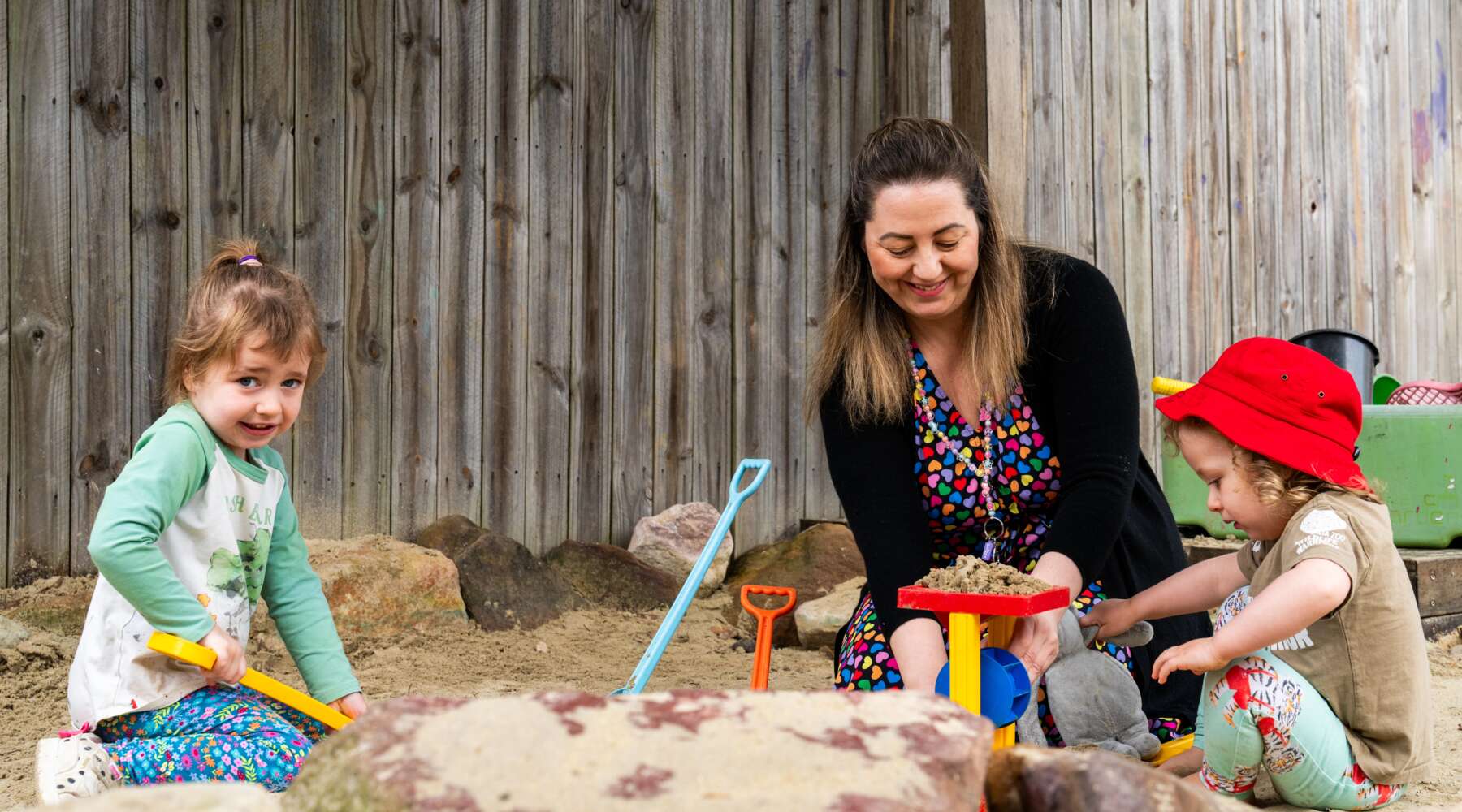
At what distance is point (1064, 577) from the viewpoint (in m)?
2.20

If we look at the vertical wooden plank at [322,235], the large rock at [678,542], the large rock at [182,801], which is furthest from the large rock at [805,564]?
the large rock at [182,801]

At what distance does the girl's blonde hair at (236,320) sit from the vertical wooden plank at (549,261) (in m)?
1.83

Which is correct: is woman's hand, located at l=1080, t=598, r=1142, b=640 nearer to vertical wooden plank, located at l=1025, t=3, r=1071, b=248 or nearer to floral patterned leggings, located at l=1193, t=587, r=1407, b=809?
floral patterned leggings, located at l=1193, t=587, r=1407, b=809

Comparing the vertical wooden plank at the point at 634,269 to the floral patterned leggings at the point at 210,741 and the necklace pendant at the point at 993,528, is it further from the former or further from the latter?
the floral patterned leggings at the point at 210,741

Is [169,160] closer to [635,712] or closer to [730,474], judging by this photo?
[730,474]

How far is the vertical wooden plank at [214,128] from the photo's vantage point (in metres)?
3.57

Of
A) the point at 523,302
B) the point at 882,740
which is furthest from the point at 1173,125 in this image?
the point at 882,740

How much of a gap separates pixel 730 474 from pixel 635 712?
10.8 ft

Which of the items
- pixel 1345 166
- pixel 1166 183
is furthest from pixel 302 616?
pixel 1345 166

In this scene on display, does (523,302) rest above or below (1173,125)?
below

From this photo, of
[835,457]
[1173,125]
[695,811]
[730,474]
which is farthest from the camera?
[1173,125]

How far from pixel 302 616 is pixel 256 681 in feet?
1.25

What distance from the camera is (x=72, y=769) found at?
1.88 metres

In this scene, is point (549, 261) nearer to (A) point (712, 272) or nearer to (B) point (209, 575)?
(A) point (712, 272)
